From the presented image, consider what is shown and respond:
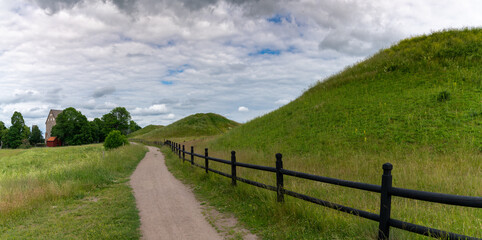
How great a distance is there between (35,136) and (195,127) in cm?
6094

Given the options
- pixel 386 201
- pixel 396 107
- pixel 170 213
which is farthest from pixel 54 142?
pixel 386 201

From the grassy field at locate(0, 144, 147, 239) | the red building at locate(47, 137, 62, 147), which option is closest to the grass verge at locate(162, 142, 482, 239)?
the grassy field at locate(0, 144, 147, 239)

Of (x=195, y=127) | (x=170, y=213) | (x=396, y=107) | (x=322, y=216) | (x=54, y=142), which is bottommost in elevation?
(x=54, y=142)

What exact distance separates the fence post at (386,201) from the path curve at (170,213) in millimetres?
3130

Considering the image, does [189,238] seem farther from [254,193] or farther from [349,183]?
[349,183]

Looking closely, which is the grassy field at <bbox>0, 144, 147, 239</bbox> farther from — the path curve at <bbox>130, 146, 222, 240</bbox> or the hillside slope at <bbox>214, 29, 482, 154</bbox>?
the hillside slope at <bbox>214, 29, 482, 154</bbox>

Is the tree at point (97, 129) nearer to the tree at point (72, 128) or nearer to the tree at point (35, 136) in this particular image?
the tree at point (72, 128)

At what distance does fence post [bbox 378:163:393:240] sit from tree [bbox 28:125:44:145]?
12438 cm

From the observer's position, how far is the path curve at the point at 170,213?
5.68 meters

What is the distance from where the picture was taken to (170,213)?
23.7 ft

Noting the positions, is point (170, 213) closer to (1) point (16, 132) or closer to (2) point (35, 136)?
(1) point (16, 132)

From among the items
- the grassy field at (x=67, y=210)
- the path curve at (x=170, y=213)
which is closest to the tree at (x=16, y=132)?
the grassy field at (x=67, y=210)

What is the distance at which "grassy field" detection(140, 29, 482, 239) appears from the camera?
17.8 ft

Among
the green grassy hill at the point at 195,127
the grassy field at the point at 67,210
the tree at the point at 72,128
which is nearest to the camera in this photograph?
the grassy field at the point at 67,210
